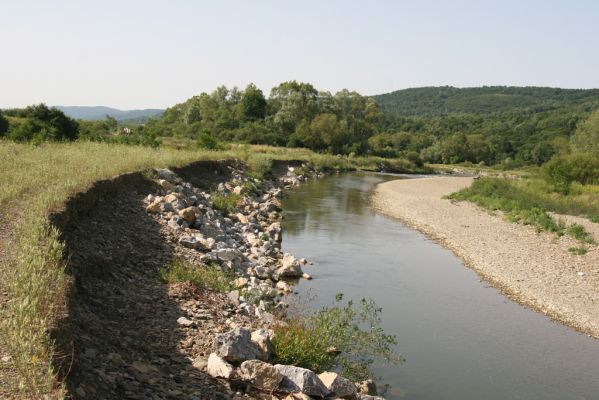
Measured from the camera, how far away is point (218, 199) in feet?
79.8

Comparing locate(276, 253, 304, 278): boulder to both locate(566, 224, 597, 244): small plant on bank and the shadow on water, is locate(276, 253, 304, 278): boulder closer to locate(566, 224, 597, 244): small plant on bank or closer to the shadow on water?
the shadow on water

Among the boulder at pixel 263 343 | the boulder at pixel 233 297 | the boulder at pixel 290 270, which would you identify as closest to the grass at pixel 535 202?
the boulder at pixel 290 270

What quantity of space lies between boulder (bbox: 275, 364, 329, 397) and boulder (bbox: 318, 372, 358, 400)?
0.41ft

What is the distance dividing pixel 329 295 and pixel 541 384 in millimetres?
6086

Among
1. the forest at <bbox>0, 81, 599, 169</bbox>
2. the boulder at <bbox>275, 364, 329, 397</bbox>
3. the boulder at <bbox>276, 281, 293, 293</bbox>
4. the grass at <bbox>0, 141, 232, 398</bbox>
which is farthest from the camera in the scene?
the forest at <bbox>0, 81, 599, 169</bbox>

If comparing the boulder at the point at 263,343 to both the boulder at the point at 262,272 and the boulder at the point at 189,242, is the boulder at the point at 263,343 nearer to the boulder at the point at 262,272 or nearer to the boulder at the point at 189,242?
the boulder at the point at 262,272

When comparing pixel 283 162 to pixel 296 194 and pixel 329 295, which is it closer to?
pixel 296 194

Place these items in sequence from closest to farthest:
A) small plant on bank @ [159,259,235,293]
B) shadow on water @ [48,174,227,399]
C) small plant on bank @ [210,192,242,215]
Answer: shadow on water @ [48,174,227,399] → small plant on bank @ [159,259,235,293] → small plant on bank @ [210,192,242,215]

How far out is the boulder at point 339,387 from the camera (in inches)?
302

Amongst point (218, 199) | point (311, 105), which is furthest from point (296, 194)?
point (311, 105)

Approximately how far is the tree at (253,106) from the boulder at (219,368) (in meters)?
89.4

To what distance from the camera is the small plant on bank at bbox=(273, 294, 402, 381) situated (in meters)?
8.62

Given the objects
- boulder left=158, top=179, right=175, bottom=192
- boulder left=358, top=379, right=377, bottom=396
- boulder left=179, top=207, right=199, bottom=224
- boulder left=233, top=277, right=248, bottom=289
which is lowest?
boulder left=358, top=379, right=377, bottom=396

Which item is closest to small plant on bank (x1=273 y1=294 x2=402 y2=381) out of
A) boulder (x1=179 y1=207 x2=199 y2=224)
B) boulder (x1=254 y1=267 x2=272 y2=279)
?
boulder (x1=254 y1=267 x2=272 y2=279)
